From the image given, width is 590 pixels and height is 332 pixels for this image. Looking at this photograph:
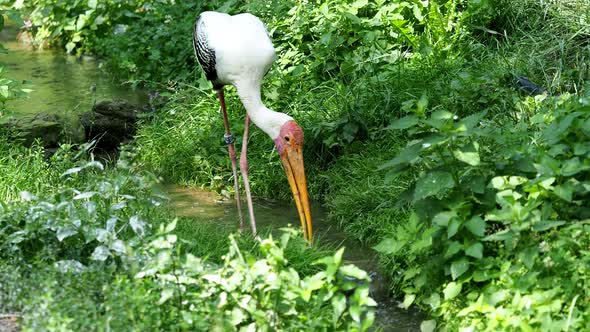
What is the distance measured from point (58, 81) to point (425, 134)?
6.17 m

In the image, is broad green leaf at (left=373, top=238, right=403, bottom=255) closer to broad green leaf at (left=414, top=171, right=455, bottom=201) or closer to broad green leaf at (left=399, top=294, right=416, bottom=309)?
broad green leaf at (left=399, top=294, right=416, bottom=309)

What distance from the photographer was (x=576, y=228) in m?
4.49

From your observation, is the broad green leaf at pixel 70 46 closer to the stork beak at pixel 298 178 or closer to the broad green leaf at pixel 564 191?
the stork beak at pixel 298 178

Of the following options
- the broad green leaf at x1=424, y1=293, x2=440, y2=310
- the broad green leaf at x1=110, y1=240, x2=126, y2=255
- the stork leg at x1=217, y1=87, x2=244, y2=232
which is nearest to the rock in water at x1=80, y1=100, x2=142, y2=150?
the stork leg at x1=217, y1=87, x2=244, y2=232

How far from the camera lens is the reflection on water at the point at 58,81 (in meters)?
9.03

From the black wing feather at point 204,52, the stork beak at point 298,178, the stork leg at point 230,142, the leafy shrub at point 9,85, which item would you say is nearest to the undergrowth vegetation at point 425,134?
the stork beak at point 298,178

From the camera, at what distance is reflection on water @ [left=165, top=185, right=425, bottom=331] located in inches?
203

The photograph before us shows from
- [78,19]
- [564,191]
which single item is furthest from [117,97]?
[564,191]

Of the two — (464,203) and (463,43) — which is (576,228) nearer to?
(464,203)

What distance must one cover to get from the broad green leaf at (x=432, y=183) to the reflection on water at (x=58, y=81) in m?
4.32

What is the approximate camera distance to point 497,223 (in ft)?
16.1

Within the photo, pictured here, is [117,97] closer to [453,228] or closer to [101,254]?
[101,254]

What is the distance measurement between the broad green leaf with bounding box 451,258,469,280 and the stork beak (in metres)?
1.39

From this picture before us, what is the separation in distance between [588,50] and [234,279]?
4260mm
